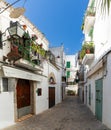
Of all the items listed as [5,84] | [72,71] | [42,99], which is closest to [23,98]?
[5,84]

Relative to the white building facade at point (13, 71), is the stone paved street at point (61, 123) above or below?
below

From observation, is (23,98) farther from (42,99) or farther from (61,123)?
(42,99)

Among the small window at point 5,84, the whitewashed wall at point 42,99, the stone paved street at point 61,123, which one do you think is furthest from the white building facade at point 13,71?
the whitewashed wall at point 42,99

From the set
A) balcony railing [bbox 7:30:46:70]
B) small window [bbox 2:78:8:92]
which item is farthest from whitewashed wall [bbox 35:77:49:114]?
small window [bbox 2:78:8:92]

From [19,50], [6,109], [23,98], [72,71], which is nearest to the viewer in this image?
[6,109]

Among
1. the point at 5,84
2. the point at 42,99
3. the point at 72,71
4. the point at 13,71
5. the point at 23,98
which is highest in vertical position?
the point at 72,71

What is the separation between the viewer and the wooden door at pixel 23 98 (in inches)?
379

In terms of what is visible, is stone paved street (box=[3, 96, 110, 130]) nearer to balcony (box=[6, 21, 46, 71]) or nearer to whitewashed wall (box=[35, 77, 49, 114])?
whitewashed wall (box=[35, 77, 49, 114])

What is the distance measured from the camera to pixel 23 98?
10.3 m

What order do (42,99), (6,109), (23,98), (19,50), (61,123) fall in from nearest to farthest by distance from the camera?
1. (6,109)
2. (61,123)
3. (19,50)
4. (23,98)
5. (42,99)

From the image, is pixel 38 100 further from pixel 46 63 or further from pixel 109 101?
pixel 109 101

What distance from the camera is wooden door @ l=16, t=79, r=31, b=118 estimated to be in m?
9.63

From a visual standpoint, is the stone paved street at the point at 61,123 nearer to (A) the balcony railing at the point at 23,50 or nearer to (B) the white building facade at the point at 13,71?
(B) the white building facade at the point at 13,71

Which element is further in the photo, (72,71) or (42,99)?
(72,71)
